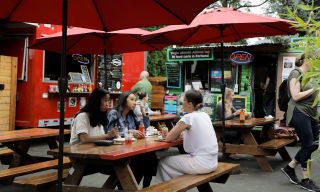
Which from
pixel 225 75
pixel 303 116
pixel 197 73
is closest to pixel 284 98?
pixel 303 116

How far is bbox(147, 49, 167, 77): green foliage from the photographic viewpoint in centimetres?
1975

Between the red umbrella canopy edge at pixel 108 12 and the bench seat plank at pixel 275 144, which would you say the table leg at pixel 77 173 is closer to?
the red umbrella canopy edge at pixel 108 12

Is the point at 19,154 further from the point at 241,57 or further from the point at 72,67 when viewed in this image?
the point at 241,57

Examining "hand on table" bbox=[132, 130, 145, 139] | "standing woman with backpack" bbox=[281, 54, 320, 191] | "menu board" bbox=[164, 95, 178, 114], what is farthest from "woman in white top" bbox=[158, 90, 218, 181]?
"menu board" bbox=[164, 95, 178, 114]

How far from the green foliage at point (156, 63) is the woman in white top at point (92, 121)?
46.4 feet

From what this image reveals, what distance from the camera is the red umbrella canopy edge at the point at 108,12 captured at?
4.28m

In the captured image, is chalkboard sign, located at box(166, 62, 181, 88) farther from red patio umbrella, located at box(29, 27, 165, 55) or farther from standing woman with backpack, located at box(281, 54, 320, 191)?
standing woman with backpack, located at box(281, 54, 320, 191)

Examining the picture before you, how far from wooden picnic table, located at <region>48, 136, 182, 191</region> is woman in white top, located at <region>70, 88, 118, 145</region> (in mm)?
329

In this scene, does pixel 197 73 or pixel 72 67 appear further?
pixel 197 73

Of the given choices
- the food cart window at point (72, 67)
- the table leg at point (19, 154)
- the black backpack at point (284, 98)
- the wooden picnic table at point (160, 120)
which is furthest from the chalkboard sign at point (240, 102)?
the table leg at point (19, 154)

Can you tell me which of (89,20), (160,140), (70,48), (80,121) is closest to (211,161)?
(160,140)

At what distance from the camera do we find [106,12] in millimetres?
4680

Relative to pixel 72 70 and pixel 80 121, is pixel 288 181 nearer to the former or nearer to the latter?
pixel 80 121

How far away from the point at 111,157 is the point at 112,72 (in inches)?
313
